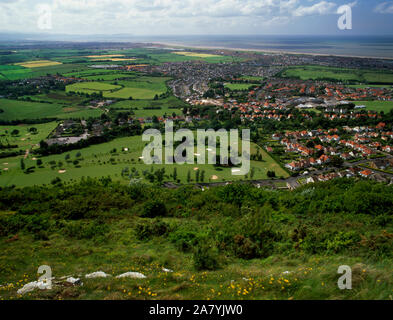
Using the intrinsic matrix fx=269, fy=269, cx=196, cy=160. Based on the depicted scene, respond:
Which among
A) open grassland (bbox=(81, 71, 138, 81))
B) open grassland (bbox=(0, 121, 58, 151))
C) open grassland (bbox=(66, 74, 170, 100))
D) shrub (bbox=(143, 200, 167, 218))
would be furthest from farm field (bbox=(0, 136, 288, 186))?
open grassland (bbox=(81, 71, 138, 81))

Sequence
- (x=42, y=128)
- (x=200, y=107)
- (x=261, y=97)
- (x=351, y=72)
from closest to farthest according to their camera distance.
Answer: (x=42, y=128) < (x=200, y=107) < (x=261, y=97) < (x=351, y=72)

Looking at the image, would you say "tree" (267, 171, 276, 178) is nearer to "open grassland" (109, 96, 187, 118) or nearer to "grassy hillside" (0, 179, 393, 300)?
"grassy hillside" (0, 179, 393, 300)

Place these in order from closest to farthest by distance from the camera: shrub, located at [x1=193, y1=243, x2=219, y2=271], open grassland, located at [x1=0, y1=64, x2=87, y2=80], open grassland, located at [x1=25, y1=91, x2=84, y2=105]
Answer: shrub, located at [x1=193, y1=243, x2=219, y2=271], open grassland, located at [x1=25, y1=91, x2=84, y2=105], open grassland, located at [x1=0, y1=64, x2=87, y2=80]

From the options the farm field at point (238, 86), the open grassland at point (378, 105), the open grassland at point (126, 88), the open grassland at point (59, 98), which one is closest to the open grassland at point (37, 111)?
the open grassland at point (59, 98)

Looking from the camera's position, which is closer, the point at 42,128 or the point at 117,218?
the point at 117,218
